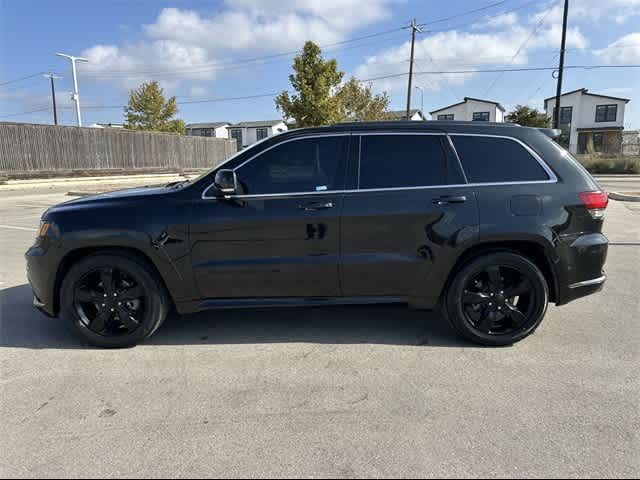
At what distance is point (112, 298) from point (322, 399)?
78.4 inches

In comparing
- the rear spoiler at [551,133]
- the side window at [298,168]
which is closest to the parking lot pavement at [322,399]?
the side window at [298,168]

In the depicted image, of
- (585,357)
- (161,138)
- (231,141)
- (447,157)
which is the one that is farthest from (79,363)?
(231,141)

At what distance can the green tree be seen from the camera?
23.4m

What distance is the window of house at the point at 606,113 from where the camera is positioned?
51156mm

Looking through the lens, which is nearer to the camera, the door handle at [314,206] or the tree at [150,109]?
the door handle at [314,206]

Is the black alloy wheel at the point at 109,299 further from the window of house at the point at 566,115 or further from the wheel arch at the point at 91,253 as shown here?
the window of house at the point at 566,115

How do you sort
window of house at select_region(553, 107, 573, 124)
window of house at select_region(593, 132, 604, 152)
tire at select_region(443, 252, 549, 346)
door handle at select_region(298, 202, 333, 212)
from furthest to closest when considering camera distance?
window of house at select_region(553, 107, 573, 124), window of house at select_region(593, 132, 604, 152), tire at select_region(443, 252, 549, 346), door handle at select_region(298, 202, 333, 212)

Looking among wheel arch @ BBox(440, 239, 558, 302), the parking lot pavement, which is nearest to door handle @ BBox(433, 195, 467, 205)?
wheel arch @ BBox(440, 239, 558, 302)

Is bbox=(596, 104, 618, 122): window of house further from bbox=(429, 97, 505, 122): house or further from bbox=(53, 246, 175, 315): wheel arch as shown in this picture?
bbox=(53, 246, 175, 315): wheel arch

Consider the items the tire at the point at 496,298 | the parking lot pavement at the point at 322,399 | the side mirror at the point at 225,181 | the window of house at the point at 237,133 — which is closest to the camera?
the parking lot pavement at the point at 322,399

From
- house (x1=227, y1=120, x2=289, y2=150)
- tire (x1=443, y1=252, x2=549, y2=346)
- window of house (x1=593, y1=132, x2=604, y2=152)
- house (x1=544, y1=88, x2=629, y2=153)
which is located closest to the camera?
tire (x1=443, y1=252, x2=549, y2=346)

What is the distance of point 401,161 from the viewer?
3594mm

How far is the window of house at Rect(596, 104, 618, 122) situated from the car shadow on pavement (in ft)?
Answer: 195

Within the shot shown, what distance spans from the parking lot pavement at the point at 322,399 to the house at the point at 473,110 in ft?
194
